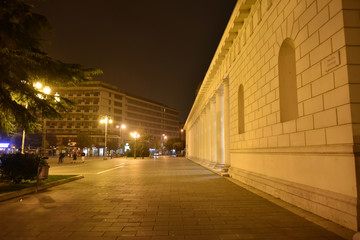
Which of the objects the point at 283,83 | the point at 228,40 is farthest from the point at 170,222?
the point at 228,40

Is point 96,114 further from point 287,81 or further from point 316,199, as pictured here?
point 316,199

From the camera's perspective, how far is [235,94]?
43.5 feet

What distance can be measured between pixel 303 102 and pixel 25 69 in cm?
925

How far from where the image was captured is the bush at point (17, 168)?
9672 millimetres

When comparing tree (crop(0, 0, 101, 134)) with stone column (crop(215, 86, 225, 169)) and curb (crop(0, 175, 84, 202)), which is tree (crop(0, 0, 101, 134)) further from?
stone column (crop(215, 86, 225, 169))

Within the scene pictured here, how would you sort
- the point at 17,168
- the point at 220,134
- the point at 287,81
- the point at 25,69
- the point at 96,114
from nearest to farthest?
the point at 287,81, the point at 25,69, the point at 17,168, the point at 220,134, the point at 96,114

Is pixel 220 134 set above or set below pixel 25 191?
above

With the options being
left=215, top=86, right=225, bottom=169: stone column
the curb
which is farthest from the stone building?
the curb

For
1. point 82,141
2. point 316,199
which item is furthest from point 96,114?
point 316,199

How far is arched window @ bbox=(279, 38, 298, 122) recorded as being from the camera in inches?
310

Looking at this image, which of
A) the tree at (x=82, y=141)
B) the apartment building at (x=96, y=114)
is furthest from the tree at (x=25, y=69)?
the apartment building at (x=96, y=114)

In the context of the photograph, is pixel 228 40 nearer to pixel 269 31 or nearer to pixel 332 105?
pixel 269 31

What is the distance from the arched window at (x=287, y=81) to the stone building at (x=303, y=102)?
0.10ft

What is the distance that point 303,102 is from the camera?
6.51 m
